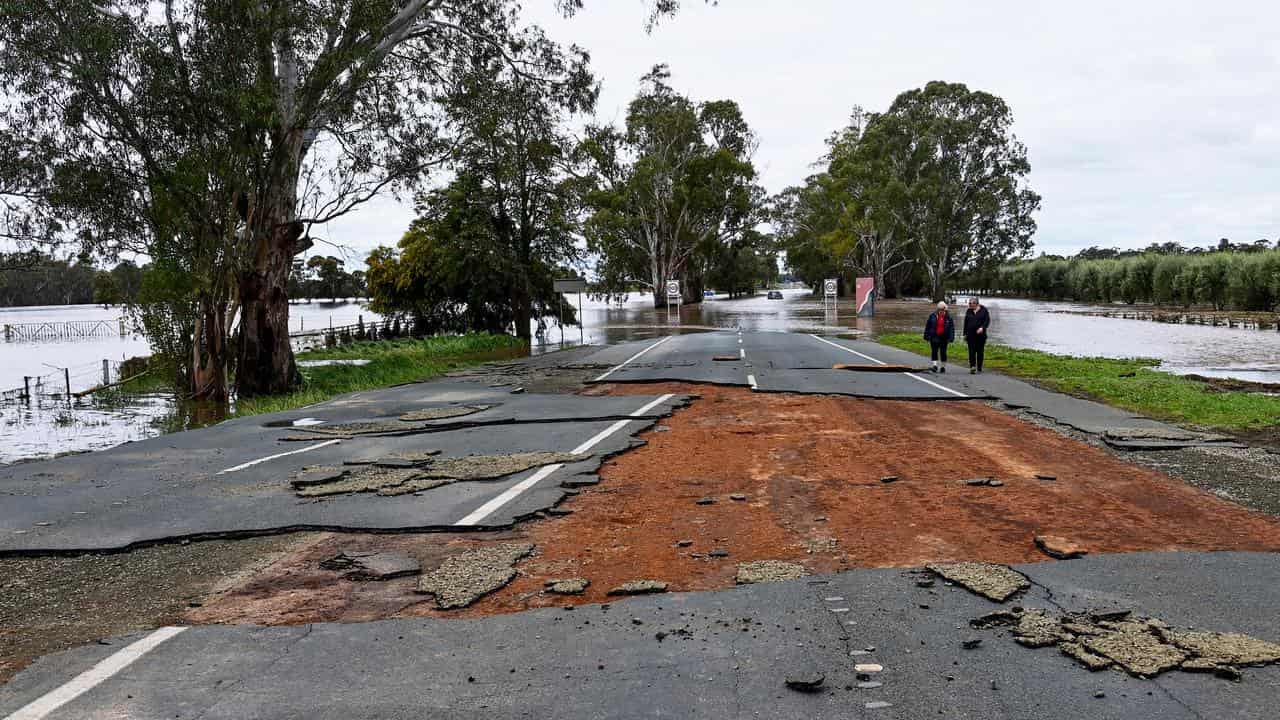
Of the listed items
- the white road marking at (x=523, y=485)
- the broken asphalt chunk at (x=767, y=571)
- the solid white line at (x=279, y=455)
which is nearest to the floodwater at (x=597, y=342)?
the solid white line at (x=279, y=455)

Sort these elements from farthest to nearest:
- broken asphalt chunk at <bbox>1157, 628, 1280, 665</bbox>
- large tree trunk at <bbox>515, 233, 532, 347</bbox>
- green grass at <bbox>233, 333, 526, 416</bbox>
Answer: large tree trunk at <bbox>515, 233, 532, 347</bbox>, green grass at <bbox>233, 333, 526, 416</bbox>, broken asphalt chunk at <bbox>1157, 628, 1280, 665</bbox>

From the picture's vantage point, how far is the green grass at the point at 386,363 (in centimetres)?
2069

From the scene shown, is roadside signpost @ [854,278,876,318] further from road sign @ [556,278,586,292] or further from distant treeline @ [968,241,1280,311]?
distant treeline @ [968,241,1280,311]

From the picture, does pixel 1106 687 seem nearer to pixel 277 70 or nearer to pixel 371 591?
pixel 371 591

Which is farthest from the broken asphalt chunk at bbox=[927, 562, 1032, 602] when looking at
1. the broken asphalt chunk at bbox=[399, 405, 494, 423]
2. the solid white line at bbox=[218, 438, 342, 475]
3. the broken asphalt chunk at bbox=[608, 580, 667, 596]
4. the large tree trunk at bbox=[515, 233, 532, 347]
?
the large tree trunk at bbox=[515, 233, 532, 347]

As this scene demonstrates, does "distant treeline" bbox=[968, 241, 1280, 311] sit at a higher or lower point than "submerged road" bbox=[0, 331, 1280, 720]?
higher

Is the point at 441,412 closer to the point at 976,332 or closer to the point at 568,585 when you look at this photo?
the point at 568,585

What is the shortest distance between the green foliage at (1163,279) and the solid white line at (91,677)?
213 feet

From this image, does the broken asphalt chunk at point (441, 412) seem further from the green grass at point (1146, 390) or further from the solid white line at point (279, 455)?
the green grass at point (1146, 390)

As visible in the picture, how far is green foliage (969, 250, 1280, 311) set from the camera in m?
58.2

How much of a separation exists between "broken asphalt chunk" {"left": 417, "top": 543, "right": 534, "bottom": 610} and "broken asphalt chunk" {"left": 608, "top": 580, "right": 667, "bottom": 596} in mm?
714

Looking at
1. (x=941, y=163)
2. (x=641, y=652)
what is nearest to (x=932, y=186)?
(x=941, y=163)

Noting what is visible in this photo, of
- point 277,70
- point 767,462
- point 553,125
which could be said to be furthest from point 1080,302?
point 767,462

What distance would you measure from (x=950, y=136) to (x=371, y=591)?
80307mm
